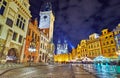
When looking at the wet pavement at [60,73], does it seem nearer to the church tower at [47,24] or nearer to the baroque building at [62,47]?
the church tower at [47,24]

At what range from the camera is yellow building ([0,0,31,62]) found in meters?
16.6

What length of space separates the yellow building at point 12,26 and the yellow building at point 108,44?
30003mm

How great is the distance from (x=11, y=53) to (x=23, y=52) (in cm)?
242

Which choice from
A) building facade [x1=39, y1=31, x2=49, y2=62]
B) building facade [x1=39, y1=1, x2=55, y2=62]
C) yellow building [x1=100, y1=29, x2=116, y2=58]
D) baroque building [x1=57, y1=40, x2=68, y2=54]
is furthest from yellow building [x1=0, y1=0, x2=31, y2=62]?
baroque building [x1=57, y1=40, x2=68, y2=54]

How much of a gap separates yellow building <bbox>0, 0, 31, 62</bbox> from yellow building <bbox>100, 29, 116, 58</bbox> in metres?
30.0

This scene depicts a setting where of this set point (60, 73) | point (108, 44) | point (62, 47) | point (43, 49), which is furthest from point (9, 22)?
point (62, 47)

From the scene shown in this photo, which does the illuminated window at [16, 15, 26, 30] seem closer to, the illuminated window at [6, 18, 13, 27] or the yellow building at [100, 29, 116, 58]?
the illuminated window at [6, 18, 13, 27]

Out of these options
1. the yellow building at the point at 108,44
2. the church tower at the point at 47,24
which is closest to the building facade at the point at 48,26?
the church tower at the point at 47,24

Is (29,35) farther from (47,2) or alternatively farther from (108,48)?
(47,2)

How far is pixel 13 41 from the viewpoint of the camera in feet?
62.8

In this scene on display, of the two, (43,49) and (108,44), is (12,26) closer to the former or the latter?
(43,49)

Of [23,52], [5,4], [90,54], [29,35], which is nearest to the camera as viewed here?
[5,4]

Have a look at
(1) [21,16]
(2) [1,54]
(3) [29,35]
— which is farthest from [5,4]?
(3) [29,35]

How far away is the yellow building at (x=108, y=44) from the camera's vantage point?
3644cm
